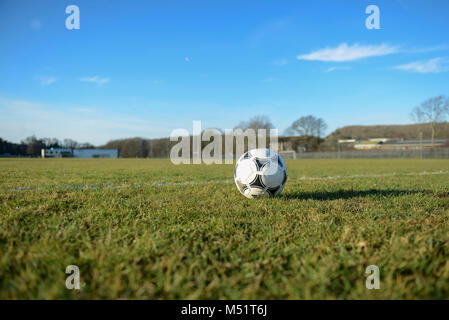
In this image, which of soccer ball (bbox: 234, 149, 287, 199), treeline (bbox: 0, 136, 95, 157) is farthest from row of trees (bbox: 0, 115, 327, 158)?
soccer ball (bbox: 234, 149, 287, 199)

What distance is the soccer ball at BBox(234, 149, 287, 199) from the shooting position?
387 centimetres

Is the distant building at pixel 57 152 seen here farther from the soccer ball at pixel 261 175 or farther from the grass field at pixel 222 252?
the soccer ball at pixel 261 175

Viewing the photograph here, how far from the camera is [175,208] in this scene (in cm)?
324

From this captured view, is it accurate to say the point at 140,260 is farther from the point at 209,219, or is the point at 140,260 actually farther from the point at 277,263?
the point at 209,219

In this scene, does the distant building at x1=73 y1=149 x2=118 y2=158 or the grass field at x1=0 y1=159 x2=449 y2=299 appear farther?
the distant building at x1=73 y1=149 x2=118 y2=158

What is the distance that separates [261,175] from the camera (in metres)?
3.86

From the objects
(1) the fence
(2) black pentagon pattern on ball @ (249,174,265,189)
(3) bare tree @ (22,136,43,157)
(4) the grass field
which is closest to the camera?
(4) the grass field

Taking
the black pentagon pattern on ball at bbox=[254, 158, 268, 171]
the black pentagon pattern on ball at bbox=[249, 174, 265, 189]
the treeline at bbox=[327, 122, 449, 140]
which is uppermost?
the treeline at bbox=[327, 122, 449, 140]

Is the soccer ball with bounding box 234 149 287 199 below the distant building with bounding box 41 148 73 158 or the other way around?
below
